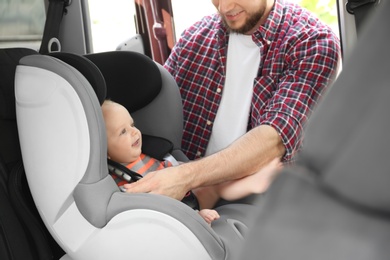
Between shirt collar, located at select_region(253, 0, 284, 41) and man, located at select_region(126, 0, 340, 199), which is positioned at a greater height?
Answer: shirt collar, located at select_region(253, 0, 284, 41)

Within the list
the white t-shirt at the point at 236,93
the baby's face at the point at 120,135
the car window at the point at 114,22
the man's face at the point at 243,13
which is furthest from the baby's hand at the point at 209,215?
the car window at the point at 114,22

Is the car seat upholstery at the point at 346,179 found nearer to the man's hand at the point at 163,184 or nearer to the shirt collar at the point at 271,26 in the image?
the man's hand at the point at 163,184

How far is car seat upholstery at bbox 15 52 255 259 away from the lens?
63.6 inches

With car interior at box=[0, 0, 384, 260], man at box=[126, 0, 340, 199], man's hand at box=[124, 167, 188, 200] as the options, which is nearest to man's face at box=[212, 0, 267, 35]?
man at box=[126, 0, 340, 199]

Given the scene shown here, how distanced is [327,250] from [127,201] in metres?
1.36

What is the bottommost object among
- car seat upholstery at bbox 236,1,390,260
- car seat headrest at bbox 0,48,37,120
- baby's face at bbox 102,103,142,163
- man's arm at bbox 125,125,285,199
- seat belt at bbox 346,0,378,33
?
man's arm at bbox 125,125,285,199

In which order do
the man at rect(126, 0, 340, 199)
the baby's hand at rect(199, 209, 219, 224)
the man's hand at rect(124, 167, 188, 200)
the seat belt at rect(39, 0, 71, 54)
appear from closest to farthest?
the man's hand at rect(124, 167, 188, 200) < the baby's hand at rect(199, 209, 219, 224) < the man at rect(126, 0, 340, 199) < the seat belt at rect(39, 0, 71, 54)

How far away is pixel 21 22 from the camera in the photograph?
2.22 metres

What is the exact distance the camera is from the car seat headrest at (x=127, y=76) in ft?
6.96

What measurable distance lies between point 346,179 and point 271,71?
1.92 metres

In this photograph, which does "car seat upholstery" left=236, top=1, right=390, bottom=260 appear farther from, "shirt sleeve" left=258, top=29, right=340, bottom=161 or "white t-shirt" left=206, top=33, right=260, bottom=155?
"white t-shirt" left=206, top=33, right=260, bottom=155

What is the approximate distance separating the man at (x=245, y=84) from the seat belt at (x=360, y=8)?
0.95ft

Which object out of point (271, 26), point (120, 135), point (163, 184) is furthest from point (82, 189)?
point (271, 26)

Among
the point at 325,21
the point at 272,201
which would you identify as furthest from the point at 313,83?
the point at 272,201
